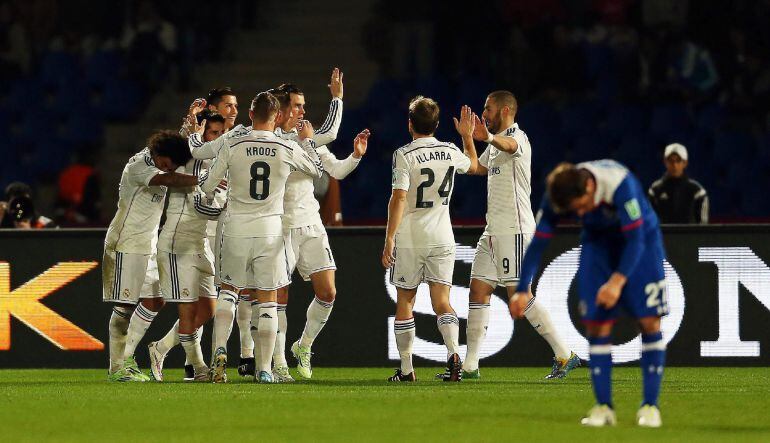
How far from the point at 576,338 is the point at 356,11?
8.96 m

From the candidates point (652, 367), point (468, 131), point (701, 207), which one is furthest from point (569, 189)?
point (701, 207)

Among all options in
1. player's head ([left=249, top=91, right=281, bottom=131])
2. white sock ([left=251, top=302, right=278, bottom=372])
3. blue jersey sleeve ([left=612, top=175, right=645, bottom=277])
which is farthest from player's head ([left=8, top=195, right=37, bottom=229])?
blue jersey sleeve ([left=612, top=175, right=645, bottom=277])

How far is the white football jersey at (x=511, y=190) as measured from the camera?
34.2ft

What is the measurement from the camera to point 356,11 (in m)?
19.7

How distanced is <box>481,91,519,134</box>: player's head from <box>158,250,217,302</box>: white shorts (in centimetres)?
226

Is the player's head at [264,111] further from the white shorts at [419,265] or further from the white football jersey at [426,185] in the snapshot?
the white shorts at [419,265]

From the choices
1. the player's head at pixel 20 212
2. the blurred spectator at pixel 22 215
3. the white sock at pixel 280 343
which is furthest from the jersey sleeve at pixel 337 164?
the player's head at pixel 20 212

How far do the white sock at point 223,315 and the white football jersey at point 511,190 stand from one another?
191 centimetres

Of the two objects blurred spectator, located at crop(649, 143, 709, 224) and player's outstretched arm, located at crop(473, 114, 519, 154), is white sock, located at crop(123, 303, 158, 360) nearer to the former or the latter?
player's outstretched arm, located at crop(473, 114, 519, 154)

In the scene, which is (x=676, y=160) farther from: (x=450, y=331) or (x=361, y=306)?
(x=450, y=331)

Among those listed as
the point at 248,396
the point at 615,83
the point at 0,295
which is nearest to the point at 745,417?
the point at 248,396

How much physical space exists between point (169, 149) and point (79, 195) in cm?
745

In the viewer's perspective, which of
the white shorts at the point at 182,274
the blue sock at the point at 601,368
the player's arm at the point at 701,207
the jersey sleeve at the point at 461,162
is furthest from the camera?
the player's arm at the point at 701,207

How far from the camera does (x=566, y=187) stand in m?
6.79
